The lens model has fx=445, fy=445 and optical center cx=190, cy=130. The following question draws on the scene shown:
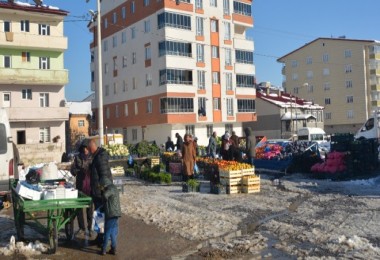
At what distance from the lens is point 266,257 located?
7.07 metres

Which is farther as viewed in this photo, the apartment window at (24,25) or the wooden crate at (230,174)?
the apartment window at (24,25)

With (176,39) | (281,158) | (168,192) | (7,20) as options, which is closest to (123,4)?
(176,39)

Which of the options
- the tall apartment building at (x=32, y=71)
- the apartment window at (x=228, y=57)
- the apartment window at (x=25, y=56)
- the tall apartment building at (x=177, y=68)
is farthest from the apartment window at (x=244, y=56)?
the apartment window at (x=25, y=56)

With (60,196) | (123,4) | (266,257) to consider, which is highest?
(123,4)

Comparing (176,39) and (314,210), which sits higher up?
(176,39)

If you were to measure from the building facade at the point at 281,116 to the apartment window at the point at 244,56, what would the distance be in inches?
316

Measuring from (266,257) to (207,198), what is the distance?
19.0 feet

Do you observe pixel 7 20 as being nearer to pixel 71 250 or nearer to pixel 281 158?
pixel 281 158

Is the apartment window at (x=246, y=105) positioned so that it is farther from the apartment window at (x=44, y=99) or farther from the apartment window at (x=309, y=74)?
the apartment window at (x=309, y=74)

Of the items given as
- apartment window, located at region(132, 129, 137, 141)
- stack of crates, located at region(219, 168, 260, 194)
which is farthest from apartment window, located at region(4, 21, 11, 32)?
stack of crates, located at region(219, 168, 260, 194)

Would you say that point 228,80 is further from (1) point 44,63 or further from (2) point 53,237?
(2) point 53,237

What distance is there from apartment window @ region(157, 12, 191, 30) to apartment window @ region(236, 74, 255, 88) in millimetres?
9217

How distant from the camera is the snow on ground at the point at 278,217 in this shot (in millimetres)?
7512

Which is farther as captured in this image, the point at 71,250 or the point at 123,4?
the point at 123,4
